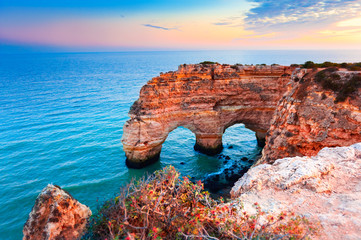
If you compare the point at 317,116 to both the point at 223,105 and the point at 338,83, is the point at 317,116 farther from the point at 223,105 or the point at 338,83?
the point at 223,105

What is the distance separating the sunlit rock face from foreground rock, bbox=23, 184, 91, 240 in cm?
1461

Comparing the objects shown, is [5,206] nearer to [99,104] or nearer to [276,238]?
[276,238]

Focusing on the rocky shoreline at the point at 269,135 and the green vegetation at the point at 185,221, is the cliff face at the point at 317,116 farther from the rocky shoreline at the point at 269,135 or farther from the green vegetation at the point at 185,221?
the green vegetation at the point at 185,221

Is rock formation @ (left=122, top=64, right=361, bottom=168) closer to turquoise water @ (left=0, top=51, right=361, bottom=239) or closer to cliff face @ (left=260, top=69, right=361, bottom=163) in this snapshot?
cliff face @ (left=260, top=69, right=361, bottom=163)

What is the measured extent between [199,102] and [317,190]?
60.2 ft

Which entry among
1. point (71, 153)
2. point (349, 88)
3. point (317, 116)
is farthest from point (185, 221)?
point (71, 153)

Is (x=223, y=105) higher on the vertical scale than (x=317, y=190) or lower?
lower

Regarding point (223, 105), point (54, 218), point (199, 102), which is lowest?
point (54, 218)

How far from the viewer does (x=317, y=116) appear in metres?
13.8

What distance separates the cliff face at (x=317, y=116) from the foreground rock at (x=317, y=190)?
485cm

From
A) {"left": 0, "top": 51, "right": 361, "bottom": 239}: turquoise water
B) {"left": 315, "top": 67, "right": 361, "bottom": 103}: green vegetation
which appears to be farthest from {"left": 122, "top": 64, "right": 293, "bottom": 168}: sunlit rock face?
{"left": 315, "top": 67, "right": 361, "bottom": 103}: green vegetation

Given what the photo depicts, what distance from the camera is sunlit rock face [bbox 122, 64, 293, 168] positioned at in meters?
22.6

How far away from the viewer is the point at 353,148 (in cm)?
923

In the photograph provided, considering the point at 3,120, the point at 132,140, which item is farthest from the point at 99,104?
the point at 132,140
